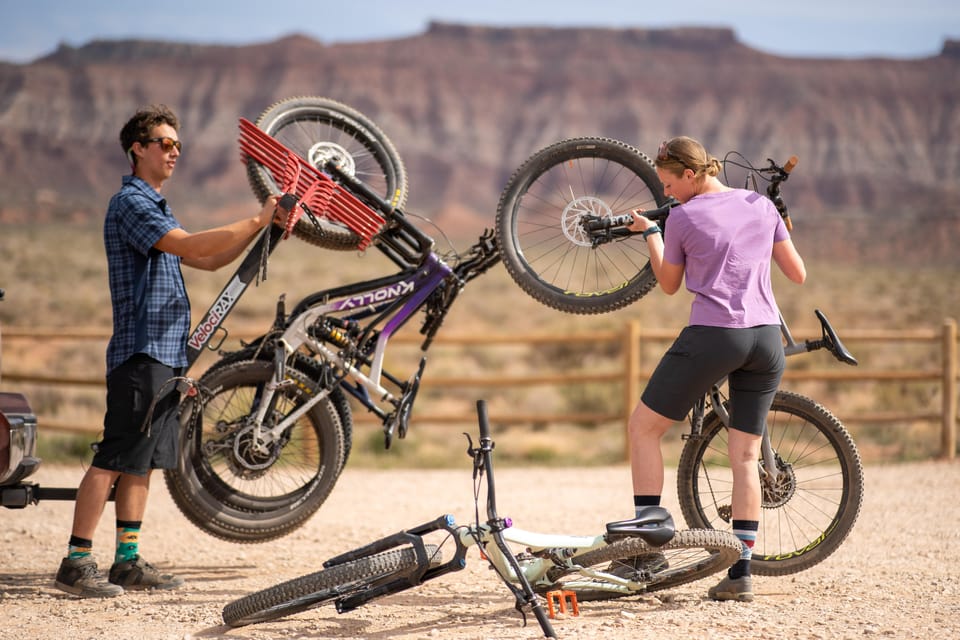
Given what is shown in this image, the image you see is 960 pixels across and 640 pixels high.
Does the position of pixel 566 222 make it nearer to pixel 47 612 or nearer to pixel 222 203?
pixel 47 612

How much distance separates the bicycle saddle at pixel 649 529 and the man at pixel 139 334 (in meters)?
2.15

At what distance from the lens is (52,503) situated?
783 centimetres

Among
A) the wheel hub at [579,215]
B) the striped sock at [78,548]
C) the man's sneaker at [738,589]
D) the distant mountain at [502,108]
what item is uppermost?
the distant mountain at [502,108]

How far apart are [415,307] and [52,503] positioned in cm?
451

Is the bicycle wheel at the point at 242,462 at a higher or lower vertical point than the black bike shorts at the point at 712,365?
lower

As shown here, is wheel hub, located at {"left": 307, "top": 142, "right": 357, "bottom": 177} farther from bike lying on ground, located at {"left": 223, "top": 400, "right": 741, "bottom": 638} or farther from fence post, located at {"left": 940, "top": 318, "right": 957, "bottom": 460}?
fence post, located at {"left": 940, "top": 318, "right": 957, "bottom": 460}

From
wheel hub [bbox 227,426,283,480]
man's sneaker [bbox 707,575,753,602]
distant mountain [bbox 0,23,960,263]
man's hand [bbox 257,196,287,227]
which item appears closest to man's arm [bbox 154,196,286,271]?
man's hand [bbox 257,196,287,227]

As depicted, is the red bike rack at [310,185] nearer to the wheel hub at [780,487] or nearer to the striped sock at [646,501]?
the striped sock at [646,501]

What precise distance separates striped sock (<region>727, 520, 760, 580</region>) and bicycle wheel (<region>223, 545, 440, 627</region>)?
1440mm

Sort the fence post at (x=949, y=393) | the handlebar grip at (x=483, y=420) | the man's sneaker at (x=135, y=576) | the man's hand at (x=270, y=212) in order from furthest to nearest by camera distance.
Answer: the fence post at (x=949, y=393), the man's sneaker at (x=135, y=576), the man's hand at (x=270, y=212), the handlebar grip at (x=483, y=420)

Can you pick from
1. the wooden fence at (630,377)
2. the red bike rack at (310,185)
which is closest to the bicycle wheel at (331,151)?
the red bike rack at (310,185)

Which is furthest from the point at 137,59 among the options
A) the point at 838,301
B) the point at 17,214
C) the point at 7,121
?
the point at 838,301

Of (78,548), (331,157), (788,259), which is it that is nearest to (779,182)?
(788,259)

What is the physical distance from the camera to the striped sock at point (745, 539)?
4312 mm
